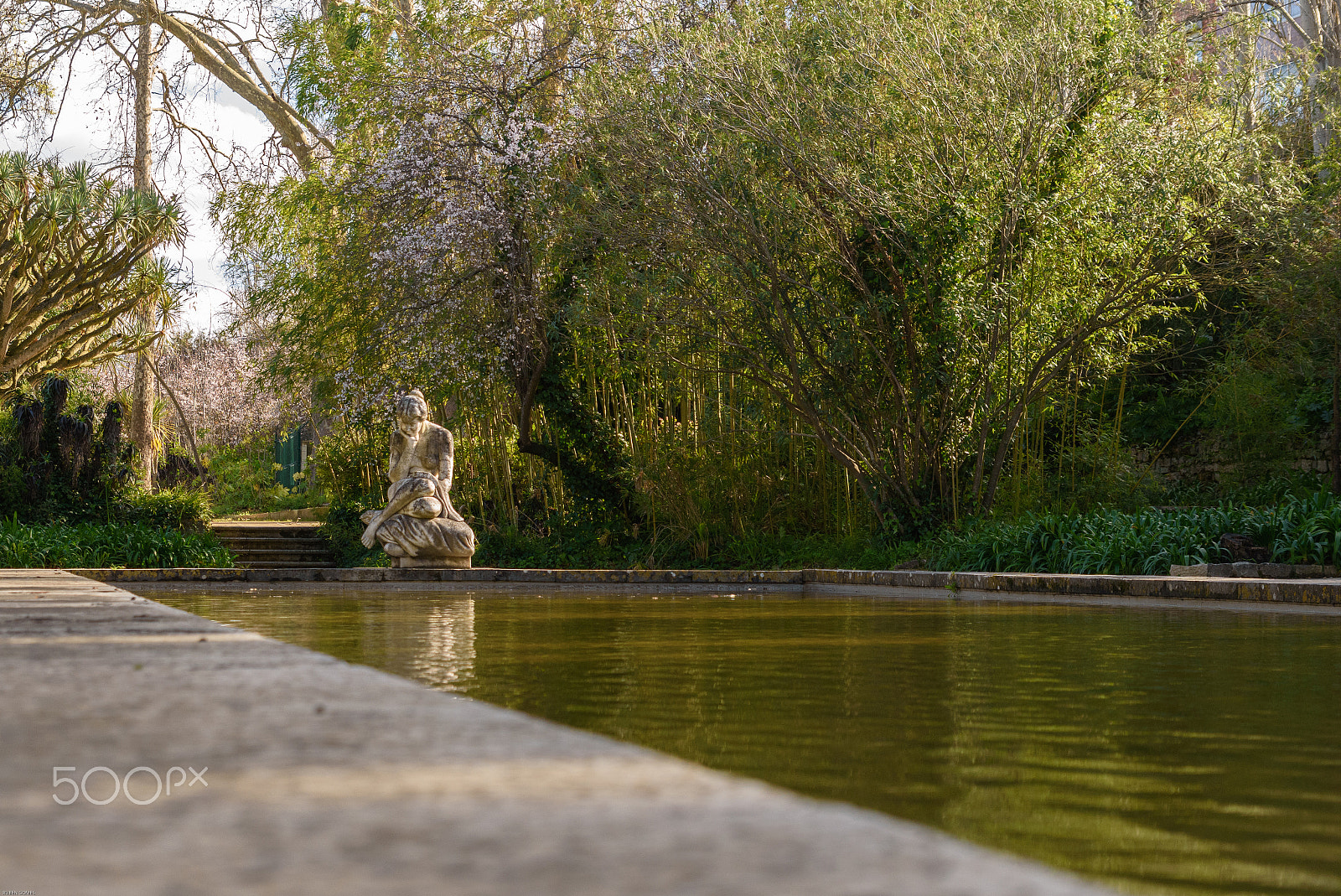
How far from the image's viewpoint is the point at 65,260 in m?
17.7

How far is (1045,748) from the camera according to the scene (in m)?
2.80

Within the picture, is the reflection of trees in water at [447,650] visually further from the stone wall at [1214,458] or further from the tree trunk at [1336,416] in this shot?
the stone wall at [1214,458]

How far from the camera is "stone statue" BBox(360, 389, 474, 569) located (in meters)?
12.0

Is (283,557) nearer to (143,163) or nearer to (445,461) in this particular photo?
(445,461)

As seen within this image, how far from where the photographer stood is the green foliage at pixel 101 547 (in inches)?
547

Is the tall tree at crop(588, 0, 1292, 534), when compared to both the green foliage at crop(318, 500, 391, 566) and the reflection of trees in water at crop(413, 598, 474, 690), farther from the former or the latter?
the green foliage at crop(318, 500, 391, 566)

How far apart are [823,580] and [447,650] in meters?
6.65

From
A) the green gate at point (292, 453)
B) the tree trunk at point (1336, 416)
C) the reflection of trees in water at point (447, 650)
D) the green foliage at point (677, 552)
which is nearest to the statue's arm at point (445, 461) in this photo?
the green foliage at point (677, 552)

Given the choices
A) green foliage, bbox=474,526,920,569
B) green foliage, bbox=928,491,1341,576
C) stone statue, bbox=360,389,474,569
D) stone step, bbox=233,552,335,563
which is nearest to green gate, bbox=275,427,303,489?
stone step, bbox=233,552,335,563

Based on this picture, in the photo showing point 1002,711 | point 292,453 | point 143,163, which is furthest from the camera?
point 292,453

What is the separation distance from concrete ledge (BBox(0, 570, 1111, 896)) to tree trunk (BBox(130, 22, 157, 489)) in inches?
824

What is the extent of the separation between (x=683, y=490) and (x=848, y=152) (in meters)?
4.44

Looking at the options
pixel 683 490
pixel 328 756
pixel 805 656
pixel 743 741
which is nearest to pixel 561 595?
pixel 683 490
